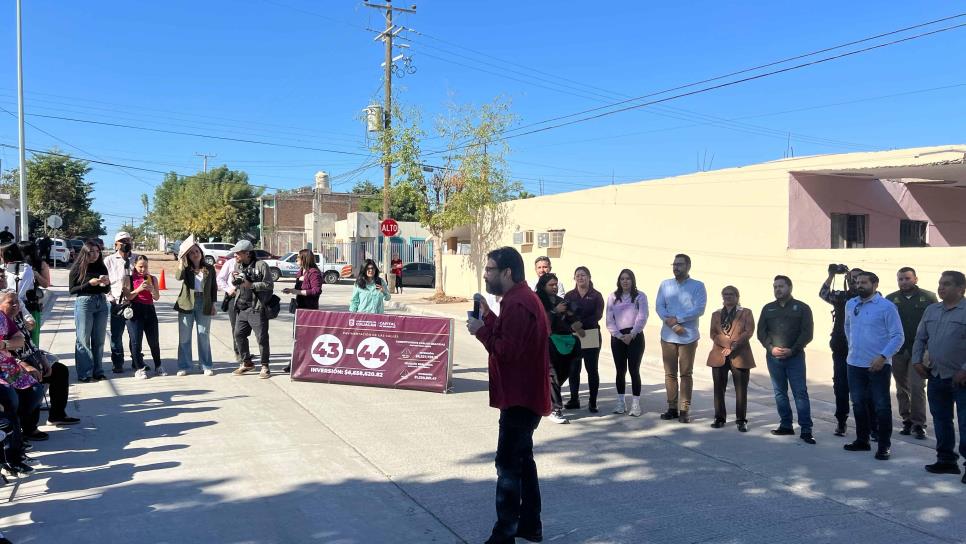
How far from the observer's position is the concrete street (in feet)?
16.3

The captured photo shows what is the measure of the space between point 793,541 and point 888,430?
2.59 m

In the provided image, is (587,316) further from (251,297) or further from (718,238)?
(718,238)

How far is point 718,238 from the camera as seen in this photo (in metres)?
16.3

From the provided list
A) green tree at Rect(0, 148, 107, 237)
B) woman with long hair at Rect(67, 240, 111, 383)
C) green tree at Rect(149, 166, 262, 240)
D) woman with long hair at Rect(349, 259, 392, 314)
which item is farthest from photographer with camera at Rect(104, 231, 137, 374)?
green tree at Rect(149, 166, 262, 240)

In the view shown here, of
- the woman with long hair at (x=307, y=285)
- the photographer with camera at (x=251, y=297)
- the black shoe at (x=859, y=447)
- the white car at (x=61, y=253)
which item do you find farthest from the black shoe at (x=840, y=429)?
the white car at (x=61, y=253)

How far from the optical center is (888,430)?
6.79 metres

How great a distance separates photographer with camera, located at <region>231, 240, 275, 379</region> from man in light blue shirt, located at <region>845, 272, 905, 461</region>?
7114 millimetres

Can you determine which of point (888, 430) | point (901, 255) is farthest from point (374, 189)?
point (888, 430)

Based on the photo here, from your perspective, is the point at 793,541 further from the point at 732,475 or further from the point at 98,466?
the point at 98,466

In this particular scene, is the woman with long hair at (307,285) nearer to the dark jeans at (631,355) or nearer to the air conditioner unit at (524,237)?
the dark jeans at (631,355)

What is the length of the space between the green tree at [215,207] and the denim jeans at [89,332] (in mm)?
53339

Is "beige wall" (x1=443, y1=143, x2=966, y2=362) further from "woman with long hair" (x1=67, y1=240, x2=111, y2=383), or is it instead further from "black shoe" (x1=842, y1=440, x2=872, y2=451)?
"woman with long hair" (x1=67, y1=240, x2=111, y2=383)

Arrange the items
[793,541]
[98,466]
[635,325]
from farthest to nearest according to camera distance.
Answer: [635,325] < [98,466] < [793,541]

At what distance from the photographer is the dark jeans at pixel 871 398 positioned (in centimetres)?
681
